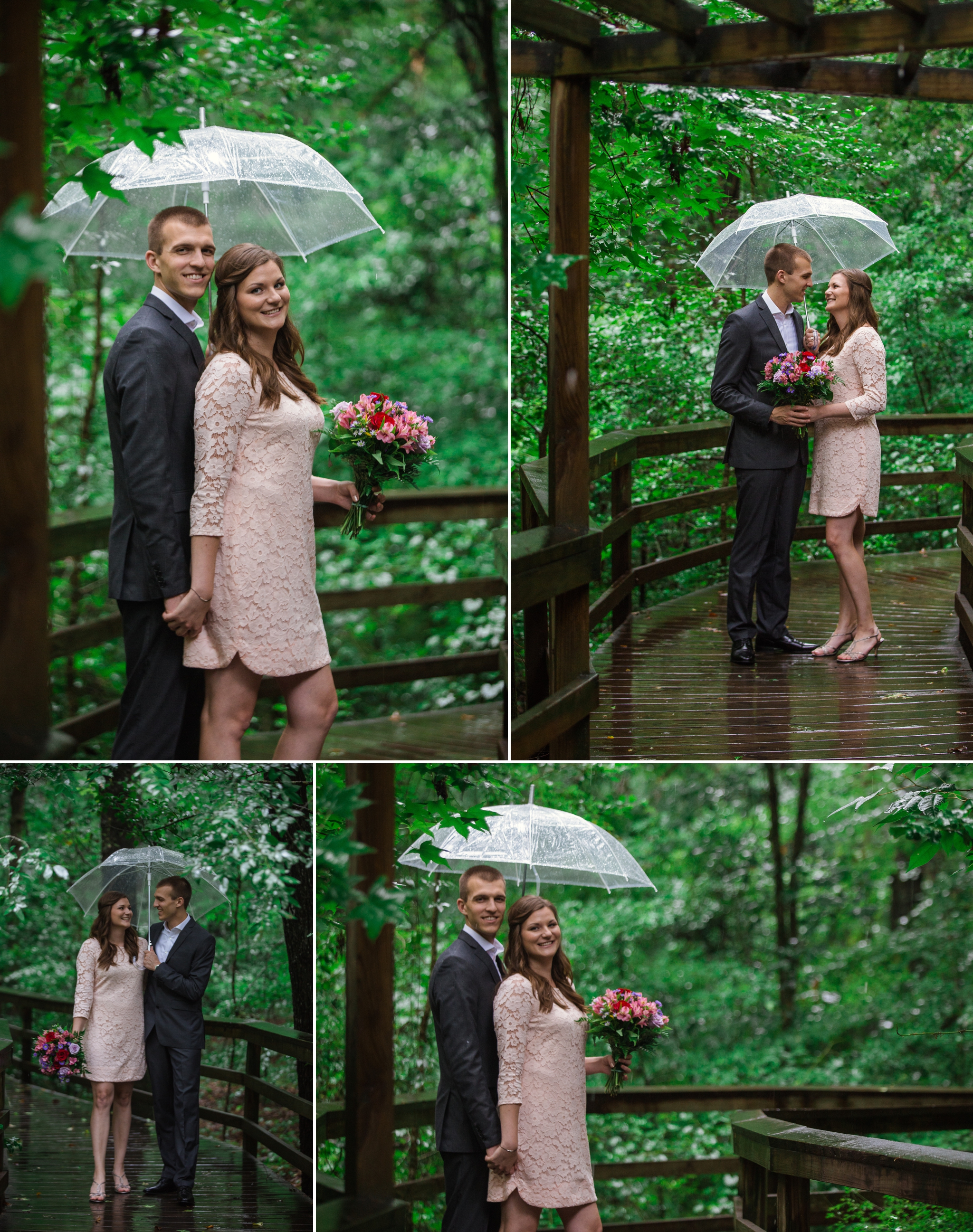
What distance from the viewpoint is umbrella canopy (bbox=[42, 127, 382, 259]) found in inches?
136

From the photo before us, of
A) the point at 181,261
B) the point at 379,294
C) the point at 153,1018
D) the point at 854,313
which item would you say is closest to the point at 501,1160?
the point at 153,1018

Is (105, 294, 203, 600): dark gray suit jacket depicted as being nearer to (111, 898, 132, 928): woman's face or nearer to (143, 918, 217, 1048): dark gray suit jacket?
(111, 898, 132, 928): woman's face

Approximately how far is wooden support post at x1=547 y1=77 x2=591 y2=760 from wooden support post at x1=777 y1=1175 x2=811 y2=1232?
1.46 metres

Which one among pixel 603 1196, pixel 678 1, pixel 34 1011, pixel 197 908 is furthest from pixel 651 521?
pixel 603 1196

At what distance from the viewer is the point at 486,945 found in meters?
3.84

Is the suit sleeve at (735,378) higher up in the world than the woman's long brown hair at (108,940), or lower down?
higher up

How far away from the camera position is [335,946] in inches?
157

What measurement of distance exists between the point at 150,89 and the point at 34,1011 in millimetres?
3924

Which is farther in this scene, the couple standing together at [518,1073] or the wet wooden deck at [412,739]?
the wet wooden deck at [412,739]

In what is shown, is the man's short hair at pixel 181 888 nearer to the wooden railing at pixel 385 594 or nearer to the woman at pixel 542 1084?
the wooden railing at pixel 385 594

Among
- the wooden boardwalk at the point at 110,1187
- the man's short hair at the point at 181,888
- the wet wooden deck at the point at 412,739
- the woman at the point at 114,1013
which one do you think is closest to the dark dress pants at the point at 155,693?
the wet wooden deck at the point at 412,739

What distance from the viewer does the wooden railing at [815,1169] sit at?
2803 millimetres

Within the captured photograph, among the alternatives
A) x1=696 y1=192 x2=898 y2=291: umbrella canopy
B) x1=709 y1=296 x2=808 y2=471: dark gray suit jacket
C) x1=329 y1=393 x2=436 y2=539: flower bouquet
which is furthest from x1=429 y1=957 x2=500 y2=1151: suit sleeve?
x1=696 y1=192 x2=898 y2=291: umbrella canopy

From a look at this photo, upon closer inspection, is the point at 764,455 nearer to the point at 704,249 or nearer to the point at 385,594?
the point at 704,249
